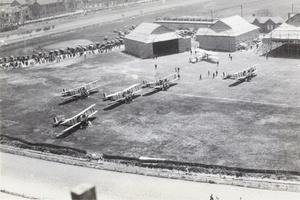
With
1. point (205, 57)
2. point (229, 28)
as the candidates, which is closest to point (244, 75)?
point (205, 57)

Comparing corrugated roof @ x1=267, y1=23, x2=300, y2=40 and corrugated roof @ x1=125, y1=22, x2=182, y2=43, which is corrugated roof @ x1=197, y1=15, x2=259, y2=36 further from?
corrugated roof @ x1=267, y1=23, x2=300, y2=40

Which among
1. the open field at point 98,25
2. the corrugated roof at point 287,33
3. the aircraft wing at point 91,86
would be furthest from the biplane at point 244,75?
the open field at point 98,25

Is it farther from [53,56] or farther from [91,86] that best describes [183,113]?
[53,56]

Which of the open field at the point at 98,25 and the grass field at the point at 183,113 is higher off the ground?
the open field at the point at 98,25

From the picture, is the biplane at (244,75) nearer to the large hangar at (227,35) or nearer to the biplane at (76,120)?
the large hangar at (227,35)

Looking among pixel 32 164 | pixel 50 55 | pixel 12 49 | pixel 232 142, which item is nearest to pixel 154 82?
pixel 232 142
